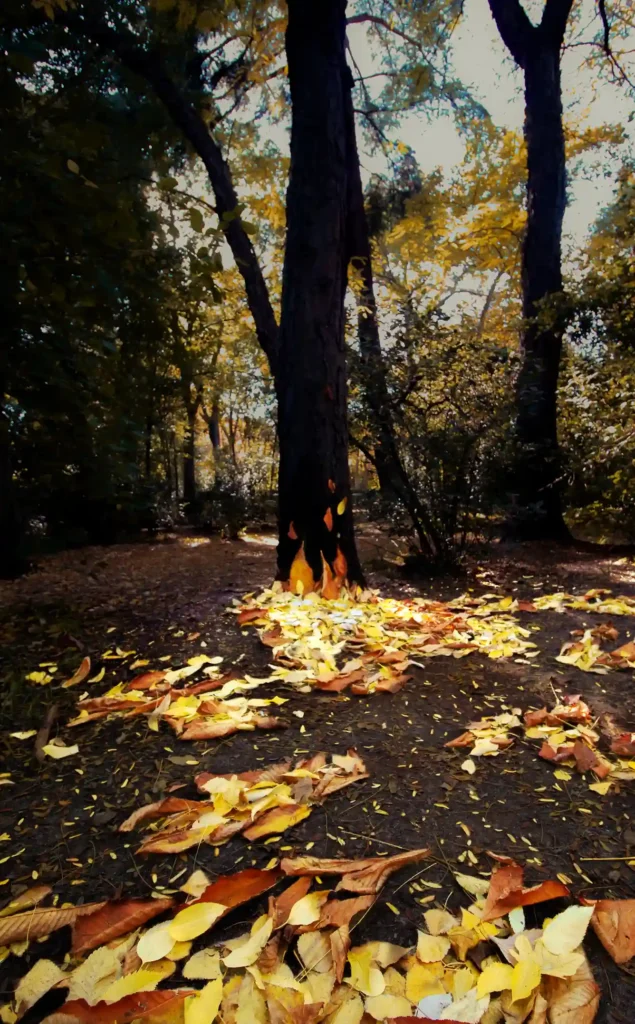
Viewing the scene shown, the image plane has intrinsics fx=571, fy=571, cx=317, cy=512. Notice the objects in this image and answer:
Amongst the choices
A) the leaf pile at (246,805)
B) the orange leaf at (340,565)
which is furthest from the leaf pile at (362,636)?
the leaf pile at (246,805)

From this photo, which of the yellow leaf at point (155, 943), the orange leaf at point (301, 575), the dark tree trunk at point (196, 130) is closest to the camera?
the yellow leaf at point (155, 943)

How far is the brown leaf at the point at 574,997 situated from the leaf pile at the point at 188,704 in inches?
42.2

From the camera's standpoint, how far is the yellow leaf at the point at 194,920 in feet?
3.23

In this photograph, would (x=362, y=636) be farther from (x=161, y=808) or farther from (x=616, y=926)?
(x=616, y=926)

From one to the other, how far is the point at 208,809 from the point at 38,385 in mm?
3266

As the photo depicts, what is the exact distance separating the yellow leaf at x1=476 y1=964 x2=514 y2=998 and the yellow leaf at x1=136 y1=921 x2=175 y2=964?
51cm

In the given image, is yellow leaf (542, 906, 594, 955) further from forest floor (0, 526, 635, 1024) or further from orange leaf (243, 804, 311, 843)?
orange leaf (243, 804, 311, 843)

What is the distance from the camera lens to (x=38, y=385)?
3.78 m

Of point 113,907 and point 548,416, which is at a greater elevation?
point 548,416

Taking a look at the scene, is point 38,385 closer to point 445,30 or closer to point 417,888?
point 417,888

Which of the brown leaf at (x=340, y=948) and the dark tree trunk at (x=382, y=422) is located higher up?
the dark tree trunk at (x=382, y=422)

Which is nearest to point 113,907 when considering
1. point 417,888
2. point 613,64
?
point 417,888

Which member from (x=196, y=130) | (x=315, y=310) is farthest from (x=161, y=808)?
(x=196, y=130)

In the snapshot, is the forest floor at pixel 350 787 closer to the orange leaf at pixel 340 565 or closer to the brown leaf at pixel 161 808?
the brown leaf at pixel 161 808
